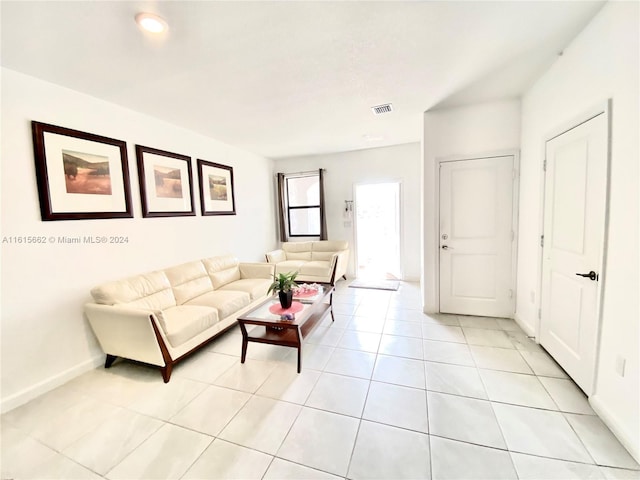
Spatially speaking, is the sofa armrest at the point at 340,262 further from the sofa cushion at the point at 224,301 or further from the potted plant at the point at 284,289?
the potted plant at the point at 284,289

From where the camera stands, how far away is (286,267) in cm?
493

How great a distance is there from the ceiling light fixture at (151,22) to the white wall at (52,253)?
1353mm

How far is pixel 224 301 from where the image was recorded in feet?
9.84

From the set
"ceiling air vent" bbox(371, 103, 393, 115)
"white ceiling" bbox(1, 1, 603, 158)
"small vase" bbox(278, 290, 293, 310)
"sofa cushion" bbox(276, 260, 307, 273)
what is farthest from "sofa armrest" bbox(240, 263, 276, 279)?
"ceiling air vent" bbox(371, 103, 393, 115)

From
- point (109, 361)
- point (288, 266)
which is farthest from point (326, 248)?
point (109, 361)

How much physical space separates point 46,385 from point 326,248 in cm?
412

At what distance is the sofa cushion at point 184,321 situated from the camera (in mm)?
2281

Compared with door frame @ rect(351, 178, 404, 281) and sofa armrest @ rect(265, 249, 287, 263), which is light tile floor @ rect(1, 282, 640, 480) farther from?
door frame @ rect(351, 178, 404, 281)

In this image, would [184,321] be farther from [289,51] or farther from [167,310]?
[289,51]

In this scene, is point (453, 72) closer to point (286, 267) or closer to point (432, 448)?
point (432, 448)

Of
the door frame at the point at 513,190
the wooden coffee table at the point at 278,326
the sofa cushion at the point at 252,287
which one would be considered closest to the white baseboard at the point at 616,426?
the door frame at the point at 513,190

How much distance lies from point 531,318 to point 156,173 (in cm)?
455

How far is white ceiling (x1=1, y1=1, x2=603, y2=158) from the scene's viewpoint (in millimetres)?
1599

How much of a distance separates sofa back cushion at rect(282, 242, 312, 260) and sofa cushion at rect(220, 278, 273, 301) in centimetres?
165
